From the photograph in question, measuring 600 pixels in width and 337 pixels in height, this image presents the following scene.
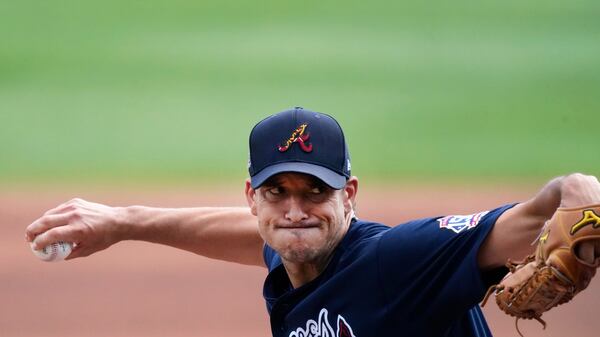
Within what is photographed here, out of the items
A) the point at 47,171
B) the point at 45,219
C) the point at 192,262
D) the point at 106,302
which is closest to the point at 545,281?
the point at 45,219

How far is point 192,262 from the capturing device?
7359mm

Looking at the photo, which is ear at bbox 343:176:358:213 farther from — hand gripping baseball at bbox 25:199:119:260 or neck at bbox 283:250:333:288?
hand gripping baseball at bbox 25:199:119:260

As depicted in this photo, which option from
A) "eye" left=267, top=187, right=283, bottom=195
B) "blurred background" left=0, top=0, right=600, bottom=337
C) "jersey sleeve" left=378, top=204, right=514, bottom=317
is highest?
"blurred background" left=0, top=0, right=600, bottom=337

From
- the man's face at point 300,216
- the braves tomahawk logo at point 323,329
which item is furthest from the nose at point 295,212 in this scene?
the braves tomahawk logo at point 323,329

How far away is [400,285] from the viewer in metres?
2.48

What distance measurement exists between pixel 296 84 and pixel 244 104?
24.9 inches

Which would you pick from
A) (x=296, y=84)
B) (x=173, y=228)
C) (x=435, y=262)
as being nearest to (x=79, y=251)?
(x=173, y=228)

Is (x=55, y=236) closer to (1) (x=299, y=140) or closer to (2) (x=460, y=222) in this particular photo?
(1) (x=299, y=140)

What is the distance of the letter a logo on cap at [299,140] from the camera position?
8.56ft

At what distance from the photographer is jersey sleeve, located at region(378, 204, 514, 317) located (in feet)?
7.67

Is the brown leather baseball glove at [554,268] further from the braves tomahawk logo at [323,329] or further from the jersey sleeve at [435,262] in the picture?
the braves tomahawk logo at [323,329]

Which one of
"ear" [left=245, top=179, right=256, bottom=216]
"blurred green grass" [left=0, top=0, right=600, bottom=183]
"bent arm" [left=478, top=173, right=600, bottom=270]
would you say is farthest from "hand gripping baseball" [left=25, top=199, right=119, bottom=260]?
"blurred green grass" [left=0, top=0, right=600, bottom=183]

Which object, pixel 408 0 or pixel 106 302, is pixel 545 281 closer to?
pixel 106 302

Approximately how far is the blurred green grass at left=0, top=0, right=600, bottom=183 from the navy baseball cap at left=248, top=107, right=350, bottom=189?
20.2ft
